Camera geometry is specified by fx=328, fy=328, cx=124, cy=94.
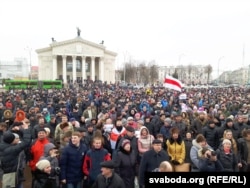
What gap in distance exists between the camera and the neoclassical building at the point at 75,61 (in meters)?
70.8

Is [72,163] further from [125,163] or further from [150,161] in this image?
[150,161]

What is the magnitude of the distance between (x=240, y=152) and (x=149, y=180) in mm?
4095

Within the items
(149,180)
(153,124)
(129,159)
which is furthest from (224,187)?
(153,124)

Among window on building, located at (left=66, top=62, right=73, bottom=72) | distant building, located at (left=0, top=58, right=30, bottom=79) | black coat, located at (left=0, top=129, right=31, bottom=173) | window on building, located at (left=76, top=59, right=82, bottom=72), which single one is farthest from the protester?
distant building, located at (left=0, top=58, right=30, bottom=79)

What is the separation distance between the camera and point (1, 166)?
5414 millimetres

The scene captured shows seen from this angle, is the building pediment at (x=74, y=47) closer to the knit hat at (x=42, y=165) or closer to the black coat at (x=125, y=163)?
the black coat at (x=125, y=163)

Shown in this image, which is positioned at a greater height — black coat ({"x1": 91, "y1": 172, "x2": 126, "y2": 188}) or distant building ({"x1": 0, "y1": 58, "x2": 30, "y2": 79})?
distant building ({"x1": 0, "y1": 58, "x2": 30, "y2": 79})

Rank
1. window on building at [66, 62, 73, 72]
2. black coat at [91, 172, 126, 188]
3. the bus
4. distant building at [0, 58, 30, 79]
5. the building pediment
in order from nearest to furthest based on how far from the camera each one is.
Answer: black coat at [91, 172, 126, 188]
the bus
the building pediment
window on building at [66, 62, 73, 72]
distant building at [0, 58, 30, 79]

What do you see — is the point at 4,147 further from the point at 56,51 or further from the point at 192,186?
the point at 56,51

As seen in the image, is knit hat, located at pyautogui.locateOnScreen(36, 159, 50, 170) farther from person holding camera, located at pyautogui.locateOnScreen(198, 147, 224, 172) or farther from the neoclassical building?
the neoclassical building

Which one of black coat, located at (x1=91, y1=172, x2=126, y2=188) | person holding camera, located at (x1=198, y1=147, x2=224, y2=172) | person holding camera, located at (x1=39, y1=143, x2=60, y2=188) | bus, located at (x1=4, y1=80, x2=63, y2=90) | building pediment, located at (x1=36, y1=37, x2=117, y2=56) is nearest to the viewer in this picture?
black coat, located at (x1=91, y1=172, x2=126, y2=188)

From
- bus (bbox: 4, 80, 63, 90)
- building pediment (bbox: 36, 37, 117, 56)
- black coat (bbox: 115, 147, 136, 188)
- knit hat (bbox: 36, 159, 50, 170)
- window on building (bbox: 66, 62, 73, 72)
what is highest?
building pediment (bbox: 36, 37, 117, 56)

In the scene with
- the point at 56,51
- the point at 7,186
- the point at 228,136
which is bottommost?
the point at 7,186

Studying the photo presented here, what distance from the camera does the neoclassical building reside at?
70812 millimetres
